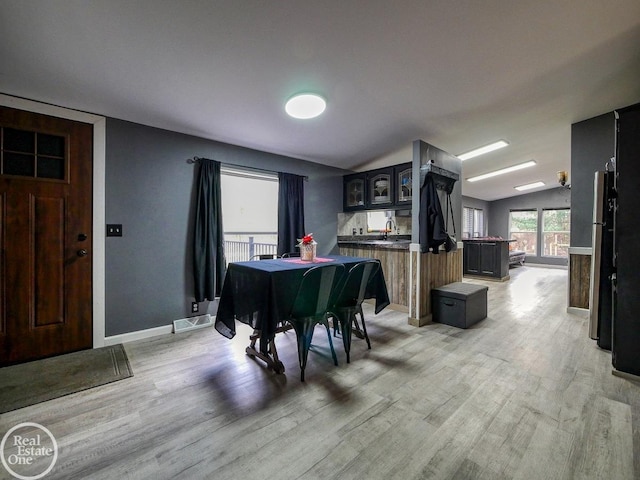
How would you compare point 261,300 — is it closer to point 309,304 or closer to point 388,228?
point 309,304

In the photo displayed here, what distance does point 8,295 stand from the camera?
235 cm

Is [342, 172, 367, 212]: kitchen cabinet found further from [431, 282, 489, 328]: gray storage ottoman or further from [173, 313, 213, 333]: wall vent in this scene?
[173, 313, 213, 333]: wall vent

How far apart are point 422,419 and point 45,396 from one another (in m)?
2.59

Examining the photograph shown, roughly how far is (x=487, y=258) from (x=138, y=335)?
7.06m

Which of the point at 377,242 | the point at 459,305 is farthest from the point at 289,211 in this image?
the point at 459,305

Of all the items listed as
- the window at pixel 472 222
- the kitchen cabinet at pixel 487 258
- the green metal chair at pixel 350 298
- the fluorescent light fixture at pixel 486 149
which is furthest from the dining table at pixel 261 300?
the window at pixel 472 222

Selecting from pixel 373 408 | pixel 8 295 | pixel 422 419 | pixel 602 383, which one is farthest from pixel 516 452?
pixel 8 295

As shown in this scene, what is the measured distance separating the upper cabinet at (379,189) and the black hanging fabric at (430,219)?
2.29 feet

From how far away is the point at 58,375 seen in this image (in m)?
2.20

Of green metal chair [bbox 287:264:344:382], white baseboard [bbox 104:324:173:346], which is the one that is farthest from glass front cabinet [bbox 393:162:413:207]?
white baseboard [bbox 104:324:173:346]

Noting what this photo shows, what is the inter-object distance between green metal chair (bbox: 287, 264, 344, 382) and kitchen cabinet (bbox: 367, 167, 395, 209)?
2.62 meters

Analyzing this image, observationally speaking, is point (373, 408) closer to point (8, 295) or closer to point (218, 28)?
point (218, 28)

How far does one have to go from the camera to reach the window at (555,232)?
28.5ft

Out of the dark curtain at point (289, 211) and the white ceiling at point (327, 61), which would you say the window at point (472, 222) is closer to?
the white ceiling at point (327, 61)
